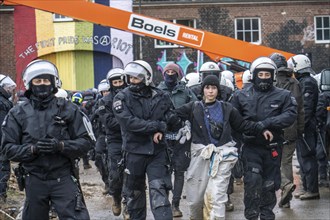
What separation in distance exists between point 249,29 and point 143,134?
2798cm

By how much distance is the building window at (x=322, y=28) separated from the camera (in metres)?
36.3

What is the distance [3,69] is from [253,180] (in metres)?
27.0

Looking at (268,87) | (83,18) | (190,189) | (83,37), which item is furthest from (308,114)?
(83,37)

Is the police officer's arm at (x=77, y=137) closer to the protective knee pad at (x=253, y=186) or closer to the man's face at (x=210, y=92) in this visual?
the man's face at (x=210, y=92)

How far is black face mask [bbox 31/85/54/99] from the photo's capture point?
755 cm

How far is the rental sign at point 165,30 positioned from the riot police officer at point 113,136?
173 inches

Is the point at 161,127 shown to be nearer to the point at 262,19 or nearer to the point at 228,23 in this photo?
the point at 228,23

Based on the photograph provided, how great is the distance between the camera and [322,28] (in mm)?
36344

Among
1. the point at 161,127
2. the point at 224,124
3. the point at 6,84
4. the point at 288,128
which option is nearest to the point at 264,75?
the point at 224,124

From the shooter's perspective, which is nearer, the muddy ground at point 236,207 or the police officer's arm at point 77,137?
the police officer's arm at point 77,137

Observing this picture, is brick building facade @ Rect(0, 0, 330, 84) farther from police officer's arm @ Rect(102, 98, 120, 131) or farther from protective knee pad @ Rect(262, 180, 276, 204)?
protective knee pad @ Rect(262, 180, 276, 204)

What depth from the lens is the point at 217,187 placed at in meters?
9.15

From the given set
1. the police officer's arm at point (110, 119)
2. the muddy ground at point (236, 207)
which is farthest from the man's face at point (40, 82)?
the police officer's arm at point (110, 119)

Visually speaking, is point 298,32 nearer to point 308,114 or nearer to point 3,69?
point 3,69
